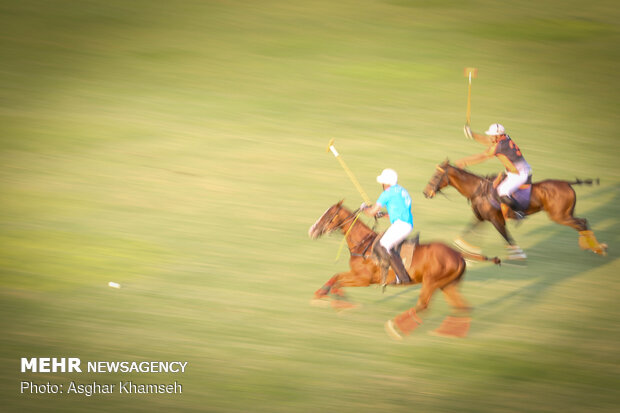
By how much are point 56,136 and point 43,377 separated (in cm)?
1109

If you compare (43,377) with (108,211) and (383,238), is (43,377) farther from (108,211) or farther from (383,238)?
(108,211)

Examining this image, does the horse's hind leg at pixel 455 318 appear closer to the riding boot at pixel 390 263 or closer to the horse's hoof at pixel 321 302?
the riding boot at pixel 390 263

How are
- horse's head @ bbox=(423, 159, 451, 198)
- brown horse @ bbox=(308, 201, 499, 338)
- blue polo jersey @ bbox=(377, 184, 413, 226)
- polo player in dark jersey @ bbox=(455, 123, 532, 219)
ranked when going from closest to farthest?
brown horse @ bbox=(308, 201, 499, 338)
blue polo jersey @ bbox=(377, 184, 413, 226)
polo player in dark jersey @ bbox=(455, 123, 532, 219)
horse's head @ bbox=(423, 159, 451, 198)

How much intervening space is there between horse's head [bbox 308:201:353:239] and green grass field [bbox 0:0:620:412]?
5.04 ft

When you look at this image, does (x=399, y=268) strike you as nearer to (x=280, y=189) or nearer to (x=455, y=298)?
(x=455, y=298)

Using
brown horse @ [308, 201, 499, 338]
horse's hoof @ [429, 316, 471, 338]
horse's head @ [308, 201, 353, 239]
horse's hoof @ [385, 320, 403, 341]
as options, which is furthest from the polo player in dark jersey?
horse's hoof @ [385, 320, 403, 341]

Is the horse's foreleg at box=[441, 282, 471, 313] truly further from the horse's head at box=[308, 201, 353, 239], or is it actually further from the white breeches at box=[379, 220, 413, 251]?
the horse's head at box=[308, 201, 353, 239]

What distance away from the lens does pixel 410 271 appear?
1217cm

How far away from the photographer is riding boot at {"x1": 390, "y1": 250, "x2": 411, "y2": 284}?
39.9 feet

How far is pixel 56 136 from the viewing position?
2114 centimetres

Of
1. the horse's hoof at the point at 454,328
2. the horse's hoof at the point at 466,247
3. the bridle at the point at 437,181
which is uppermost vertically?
the bridle at the point at 437,181

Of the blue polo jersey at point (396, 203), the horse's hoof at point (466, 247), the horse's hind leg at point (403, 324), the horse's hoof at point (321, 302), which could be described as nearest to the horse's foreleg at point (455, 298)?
the horse's hind leg at point (403, 324)

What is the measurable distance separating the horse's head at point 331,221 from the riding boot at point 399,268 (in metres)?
1.03

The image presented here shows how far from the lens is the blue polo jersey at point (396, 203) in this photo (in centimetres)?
1230
